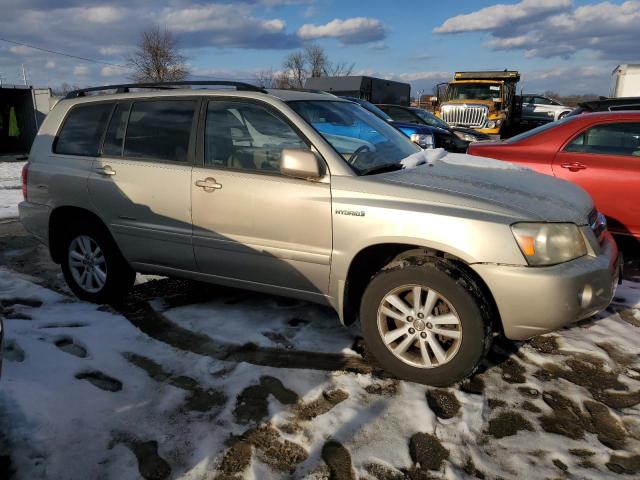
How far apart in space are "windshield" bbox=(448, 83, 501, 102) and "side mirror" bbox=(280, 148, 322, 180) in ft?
56.5

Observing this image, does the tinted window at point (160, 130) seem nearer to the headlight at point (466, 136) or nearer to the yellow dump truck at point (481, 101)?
the headlight at point (466, 136)

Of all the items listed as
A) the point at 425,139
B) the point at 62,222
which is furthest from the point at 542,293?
the point at 425,139

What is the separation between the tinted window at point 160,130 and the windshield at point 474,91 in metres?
16.9

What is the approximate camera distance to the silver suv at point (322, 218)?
9.53 ft

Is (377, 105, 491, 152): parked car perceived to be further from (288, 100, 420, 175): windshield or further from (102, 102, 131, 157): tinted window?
(102, 102, 131, 157): tinted window

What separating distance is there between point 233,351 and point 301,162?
1.38 meters

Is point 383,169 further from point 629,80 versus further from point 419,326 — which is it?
point 629,80

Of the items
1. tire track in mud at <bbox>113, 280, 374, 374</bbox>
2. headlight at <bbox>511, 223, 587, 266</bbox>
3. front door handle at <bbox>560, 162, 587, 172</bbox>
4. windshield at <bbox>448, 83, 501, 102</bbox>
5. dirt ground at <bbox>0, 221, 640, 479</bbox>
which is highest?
windshield at <bbox>448, 83, 501, 102</bbox>

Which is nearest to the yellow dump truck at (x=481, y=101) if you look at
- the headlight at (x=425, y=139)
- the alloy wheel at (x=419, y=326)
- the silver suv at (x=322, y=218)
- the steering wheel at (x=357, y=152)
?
the headlight at (x=425, y=139)

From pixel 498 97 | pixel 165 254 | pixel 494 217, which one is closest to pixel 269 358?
pixel 165 254

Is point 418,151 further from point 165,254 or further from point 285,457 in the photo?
point 285,457

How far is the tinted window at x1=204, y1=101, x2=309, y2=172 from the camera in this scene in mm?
3508

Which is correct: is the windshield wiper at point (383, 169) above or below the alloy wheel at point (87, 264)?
above

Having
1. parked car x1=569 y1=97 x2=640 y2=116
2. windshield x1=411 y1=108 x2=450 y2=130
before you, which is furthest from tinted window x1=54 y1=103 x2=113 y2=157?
windshield x1=411 y1=108 x2=450 y2=130
